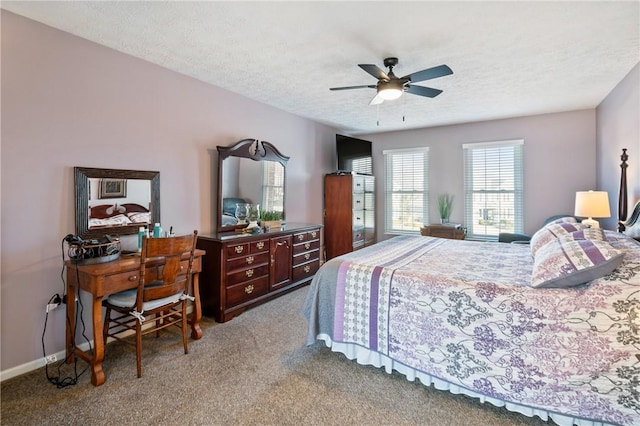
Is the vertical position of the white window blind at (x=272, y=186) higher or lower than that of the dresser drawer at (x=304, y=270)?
higher

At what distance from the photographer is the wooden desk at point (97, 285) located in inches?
Result: 83.7

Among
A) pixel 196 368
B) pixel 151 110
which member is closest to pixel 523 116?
pixel 151 110

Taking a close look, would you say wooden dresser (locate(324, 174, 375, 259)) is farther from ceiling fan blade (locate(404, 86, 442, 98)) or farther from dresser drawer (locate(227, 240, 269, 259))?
ceiling fan blade (locate(404, 86, 442, 98))

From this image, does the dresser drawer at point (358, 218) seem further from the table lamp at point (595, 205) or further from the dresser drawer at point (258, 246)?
the table lamp at point (595, 205)

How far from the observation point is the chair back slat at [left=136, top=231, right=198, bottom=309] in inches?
87.7

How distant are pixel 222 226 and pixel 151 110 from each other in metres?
1.42

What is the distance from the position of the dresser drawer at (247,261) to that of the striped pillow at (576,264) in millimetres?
2558

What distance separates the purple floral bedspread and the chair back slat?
3.54ft

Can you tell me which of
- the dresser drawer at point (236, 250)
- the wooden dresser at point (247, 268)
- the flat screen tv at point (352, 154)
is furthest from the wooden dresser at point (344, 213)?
the dresser drawer at point (236, 250)

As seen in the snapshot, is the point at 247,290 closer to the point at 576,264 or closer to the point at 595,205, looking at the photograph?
the point at 576,264

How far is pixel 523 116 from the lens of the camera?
4.79 m

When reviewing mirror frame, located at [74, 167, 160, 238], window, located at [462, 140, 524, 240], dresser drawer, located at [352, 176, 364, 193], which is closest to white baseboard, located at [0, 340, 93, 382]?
mirror frame, located at [74, 167, 160, 238]

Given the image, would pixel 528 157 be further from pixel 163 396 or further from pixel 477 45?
pixel 163 396

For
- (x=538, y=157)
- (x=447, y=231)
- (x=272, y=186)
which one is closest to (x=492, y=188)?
(x=538, y=157)
